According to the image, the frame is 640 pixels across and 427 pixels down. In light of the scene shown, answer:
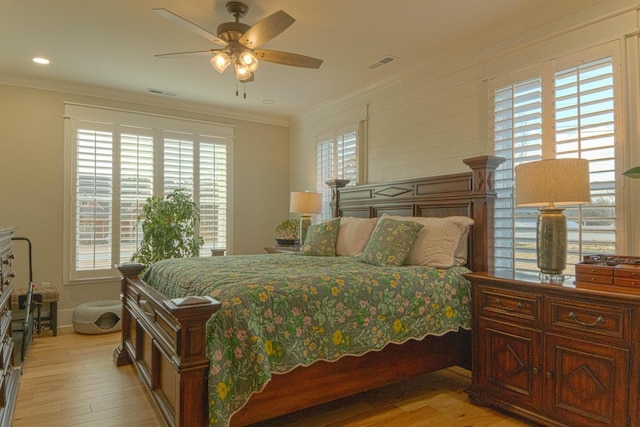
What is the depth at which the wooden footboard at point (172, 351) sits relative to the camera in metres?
1.79

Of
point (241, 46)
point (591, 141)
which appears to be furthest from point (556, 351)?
point (241, 46)

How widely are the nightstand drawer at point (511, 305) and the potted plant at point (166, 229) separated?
3463 millimetres

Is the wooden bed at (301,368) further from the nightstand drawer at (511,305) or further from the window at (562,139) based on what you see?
the nightstand drawer at (511,305)

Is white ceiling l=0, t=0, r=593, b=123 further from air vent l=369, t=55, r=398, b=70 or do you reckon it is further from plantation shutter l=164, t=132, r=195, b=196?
plantation shutter l=164, t=132, r=195, b=196

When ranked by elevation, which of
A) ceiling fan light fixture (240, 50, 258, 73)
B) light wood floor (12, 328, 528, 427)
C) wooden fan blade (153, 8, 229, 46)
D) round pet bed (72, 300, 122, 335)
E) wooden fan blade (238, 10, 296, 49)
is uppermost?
wooden fan blade (153, 8, 229, 46)

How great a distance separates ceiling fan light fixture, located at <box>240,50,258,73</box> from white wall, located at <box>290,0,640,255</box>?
182 centimetres

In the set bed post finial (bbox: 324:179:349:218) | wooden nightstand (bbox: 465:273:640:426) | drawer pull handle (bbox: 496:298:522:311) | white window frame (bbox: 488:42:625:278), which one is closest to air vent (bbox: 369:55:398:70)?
white window frame (bbox: 488:42:625:278)

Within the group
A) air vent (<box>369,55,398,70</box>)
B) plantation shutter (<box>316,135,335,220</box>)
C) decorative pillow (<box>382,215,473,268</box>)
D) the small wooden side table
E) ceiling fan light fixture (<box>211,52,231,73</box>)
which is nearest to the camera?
ceiling fan light fixture (<box>211,52,231,73</box>)

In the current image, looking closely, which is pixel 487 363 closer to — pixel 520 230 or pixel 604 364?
pixel 604 364

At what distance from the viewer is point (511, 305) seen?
2.47 meters

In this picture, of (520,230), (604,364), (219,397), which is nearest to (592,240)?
(520,230)

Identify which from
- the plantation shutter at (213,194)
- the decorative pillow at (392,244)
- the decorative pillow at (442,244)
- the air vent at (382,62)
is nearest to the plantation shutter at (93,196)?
the plantation shutter at (213,194)

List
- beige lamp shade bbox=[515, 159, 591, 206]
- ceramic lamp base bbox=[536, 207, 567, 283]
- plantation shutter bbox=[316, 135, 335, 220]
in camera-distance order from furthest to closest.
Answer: plantation shutter bbox=[316, 135, 335, 220]
ceramic lamp base bbox=[536, 207, 567, 283]
beige lamp shade bbox=[515, 159, 591, 206]

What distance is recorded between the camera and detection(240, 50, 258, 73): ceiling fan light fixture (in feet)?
9.07
